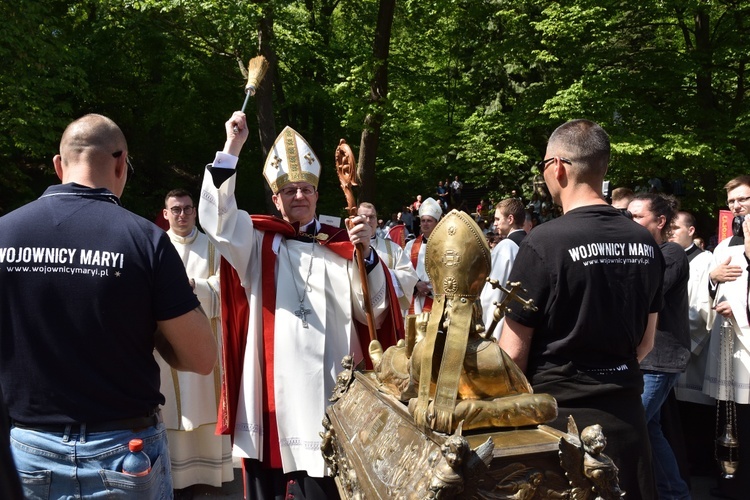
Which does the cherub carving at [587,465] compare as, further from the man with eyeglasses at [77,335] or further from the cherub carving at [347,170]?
the cherub carving at [347,170]

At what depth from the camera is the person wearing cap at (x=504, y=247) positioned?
19.8 ft

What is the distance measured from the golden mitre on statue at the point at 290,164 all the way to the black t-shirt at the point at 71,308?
147cm

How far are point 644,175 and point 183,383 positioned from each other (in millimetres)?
14111

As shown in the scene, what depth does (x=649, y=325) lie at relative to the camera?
3012 millimetres

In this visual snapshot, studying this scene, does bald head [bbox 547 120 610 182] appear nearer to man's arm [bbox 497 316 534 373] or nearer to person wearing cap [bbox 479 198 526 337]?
man's arm [bbox 497 316 534 373]

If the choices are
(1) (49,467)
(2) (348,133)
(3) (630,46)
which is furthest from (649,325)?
(2) (348,133)

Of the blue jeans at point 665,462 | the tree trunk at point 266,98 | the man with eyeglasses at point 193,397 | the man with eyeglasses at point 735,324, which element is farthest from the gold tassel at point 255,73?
the tree trunk at point 266,98

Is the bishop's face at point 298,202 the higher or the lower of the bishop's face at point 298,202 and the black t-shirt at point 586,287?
Result: the higher

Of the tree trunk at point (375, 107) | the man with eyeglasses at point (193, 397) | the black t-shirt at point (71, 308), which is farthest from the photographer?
the tree trunk at point (375, 107)

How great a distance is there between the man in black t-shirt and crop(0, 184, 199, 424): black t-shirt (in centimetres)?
135

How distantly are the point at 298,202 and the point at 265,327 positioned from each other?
69 cm

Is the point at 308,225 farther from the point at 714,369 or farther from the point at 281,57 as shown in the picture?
the point at 281,57

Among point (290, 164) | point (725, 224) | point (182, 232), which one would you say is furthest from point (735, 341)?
point (182, 232)

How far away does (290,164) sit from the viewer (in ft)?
13.5
